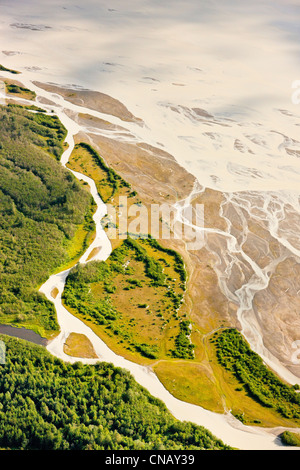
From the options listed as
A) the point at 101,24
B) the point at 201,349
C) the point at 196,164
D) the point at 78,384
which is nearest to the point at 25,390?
the point at 78,384

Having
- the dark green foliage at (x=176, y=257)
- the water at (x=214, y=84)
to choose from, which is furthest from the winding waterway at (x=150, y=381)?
the water at (x=214, y=84)

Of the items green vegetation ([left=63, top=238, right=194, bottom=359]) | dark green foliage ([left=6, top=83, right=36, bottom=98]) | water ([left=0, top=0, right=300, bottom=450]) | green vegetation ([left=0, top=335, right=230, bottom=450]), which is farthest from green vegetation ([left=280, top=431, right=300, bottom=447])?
dark green foliage ([left=6, top=83, right=36, bottom=98])

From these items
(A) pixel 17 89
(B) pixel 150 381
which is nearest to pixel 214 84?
(A) pixel 17 89

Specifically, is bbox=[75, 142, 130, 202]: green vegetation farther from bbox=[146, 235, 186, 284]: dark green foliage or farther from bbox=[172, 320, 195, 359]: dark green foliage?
bbox=[172, 320, 195, 359]: dark green foliage

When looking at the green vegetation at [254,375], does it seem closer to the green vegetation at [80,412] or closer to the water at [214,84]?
the water at [214,84]

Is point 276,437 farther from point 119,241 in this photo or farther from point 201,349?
point 119,241

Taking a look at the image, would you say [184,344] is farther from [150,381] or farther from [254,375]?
[254,375]
